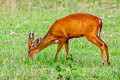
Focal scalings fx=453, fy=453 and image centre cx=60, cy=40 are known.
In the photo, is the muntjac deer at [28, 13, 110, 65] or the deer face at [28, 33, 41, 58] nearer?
the muntjac deer at [28, 13, 110, 65]

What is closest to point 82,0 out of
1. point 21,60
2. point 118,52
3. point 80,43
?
point 80,43

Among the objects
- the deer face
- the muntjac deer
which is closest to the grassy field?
the deer face

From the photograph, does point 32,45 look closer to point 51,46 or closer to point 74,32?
point 74,32

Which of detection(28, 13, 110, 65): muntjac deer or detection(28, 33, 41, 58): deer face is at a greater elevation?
detection(28, 13, 110, 65): muntjac deer

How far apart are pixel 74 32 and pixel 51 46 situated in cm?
206

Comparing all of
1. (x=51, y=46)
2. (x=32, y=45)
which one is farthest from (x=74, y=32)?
(x=51, y=46)

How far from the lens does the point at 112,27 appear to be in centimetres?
1452

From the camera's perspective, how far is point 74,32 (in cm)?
1002

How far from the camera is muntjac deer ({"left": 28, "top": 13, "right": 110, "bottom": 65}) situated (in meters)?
9.79

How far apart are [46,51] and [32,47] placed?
0.82 meters

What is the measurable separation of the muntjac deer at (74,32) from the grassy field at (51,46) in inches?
10.9

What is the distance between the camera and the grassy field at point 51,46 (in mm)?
8312

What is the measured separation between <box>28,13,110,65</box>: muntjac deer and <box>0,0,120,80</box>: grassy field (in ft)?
0.91

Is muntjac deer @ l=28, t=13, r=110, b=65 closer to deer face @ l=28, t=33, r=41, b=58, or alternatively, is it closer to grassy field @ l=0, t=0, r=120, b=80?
deer face @ l=28, t=33, r=41, b=58
